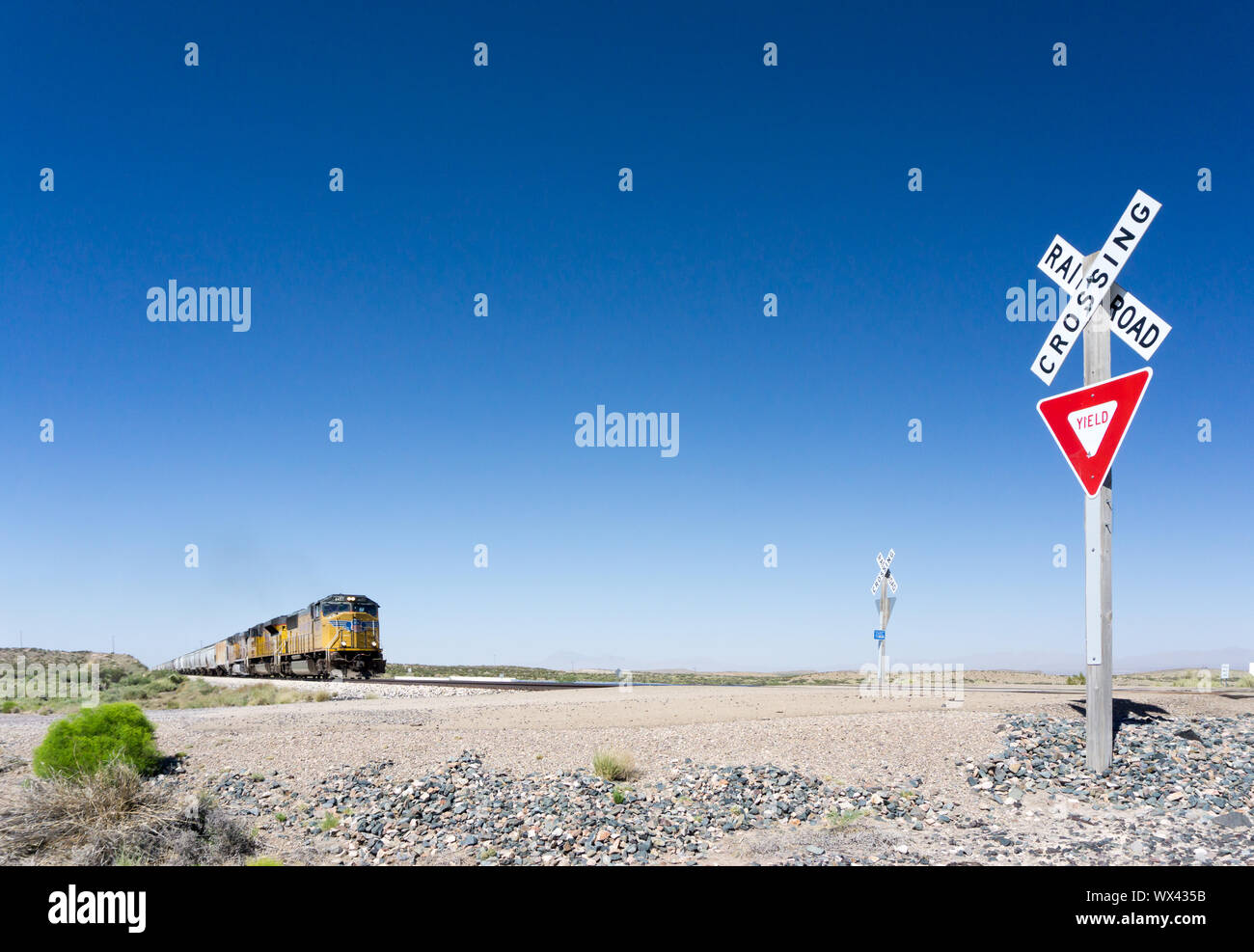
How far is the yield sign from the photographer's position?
982cm

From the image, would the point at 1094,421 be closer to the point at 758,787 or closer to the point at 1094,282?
the point at 1094,282

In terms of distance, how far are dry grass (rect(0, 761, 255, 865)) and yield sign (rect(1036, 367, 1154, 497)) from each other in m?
11.6

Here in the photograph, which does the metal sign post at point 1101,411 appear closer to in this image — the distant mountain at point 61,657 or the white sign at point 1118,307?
the white sign at point 1118,307

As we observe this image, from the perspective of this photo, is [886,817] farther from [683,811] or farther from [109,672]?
[109,672]

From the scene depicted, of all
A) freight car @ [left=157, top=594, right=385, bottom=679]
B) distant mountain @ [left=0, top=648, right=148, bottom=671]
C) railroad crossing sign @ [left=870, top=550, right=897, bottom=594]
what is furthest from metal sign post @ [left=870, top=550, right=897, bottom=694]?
distant mountain @ [left=0, top=648, right=148, bottom=671]

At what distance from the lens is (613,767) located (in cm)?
1199

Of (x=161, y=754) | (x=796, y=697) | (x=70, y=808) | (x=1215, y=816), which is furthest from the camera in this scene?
(x=796, y=697)

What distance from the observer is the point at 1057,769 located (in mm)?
10570

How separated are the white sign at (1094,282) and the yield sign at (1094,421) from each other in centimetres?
50

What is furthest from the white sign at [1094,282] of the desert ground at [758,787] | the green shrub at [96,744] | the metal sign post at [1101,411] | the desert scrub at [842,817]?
the green shrub at [96,744]

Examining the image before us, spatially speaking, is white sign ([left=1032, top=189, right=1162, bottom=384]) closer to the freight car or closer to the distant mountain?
the freight car
